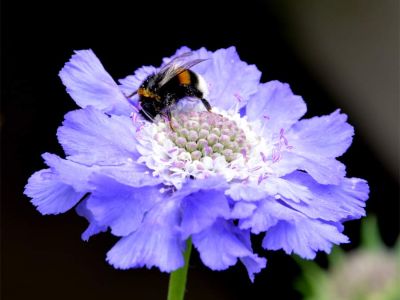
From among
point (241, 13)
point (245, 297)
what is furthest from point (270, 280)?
point (241, 13)

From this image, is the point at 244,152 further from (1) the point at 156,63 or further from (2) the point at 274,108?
(1) the point at 156,63

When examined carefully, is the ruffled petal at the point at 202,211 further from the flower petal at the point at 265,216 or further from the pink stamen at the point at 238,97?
the pink stamen at the point at 238,97

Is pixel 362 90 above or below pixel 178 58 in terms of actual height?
below

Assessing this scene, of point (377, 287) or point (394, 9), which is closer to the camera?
point (377, 287)

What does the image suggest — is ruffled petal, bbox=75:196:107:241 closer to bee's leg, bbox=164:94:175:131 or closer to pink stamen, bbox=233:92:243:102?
bee's leg, bbox=164:94:175:131

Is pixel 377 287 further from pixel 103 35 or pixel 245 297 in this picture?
pixel 103 35

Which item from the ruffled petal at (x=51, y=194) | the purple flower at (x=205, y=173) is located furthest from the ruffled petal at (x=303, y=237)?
the ruffled petal at (x=51, y=194)

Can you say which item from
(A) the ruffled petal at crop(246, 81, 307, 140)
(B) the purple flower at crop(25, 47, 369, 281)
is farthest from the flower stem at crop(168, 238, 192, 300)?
(A) the ruffled petal at crop(246, 81, 307, 140)
